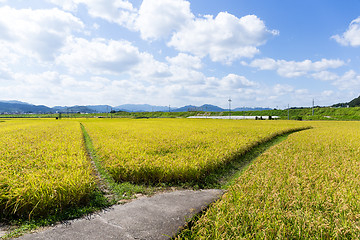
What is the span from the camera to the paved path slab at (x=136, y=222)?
3465 mm

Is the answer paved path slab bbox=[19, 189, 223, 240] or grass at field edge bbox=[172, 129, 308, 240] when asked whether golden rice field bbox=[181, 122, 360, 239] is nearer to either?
grass at field edge bbox=[172, 129, 308, 240]

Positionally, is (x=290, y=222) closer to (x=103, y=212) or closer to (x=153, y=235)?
(x=153, y=235)

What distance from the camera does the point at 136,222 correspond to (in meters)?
3.86

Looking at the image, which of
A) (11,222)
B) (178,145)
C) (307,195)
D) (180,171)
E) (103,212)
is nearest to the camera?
(11,222)

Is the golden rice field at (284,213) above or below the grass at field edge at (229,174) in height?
above

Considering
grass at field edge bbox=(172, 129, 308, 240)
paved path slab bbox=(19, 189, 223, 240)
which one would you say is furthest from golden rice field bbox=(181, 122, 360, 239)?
paved path slab bbox=(19, 189, 223, 240)

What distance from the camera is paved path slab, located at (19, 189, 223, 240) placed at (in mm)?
3465

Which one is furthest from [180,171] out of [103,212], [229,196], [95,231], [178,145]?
[178,145]

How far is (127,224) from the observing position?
3803 mm

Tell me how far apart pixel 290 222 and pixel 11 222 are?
19.6 ft

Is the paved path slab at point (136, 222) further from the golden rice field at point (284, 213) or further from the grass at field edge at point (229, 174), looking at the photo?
the golden rice field at point (284, 213)

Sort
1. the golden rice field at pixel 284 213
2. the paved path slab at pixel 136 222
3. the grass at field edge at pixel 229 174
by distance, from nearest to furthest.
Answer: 1. the golden rice field at pixel 284 213
2. the paved path slab at pixel 136 222
3. the grass at field edge at pixel 229 174

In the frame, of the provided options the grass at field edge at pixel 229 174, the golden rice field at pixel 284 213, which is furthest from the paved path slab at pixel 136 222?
the golden rice field at pixel 284 213

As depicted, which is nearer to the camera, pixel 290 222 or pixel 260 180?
pixel 290 222
